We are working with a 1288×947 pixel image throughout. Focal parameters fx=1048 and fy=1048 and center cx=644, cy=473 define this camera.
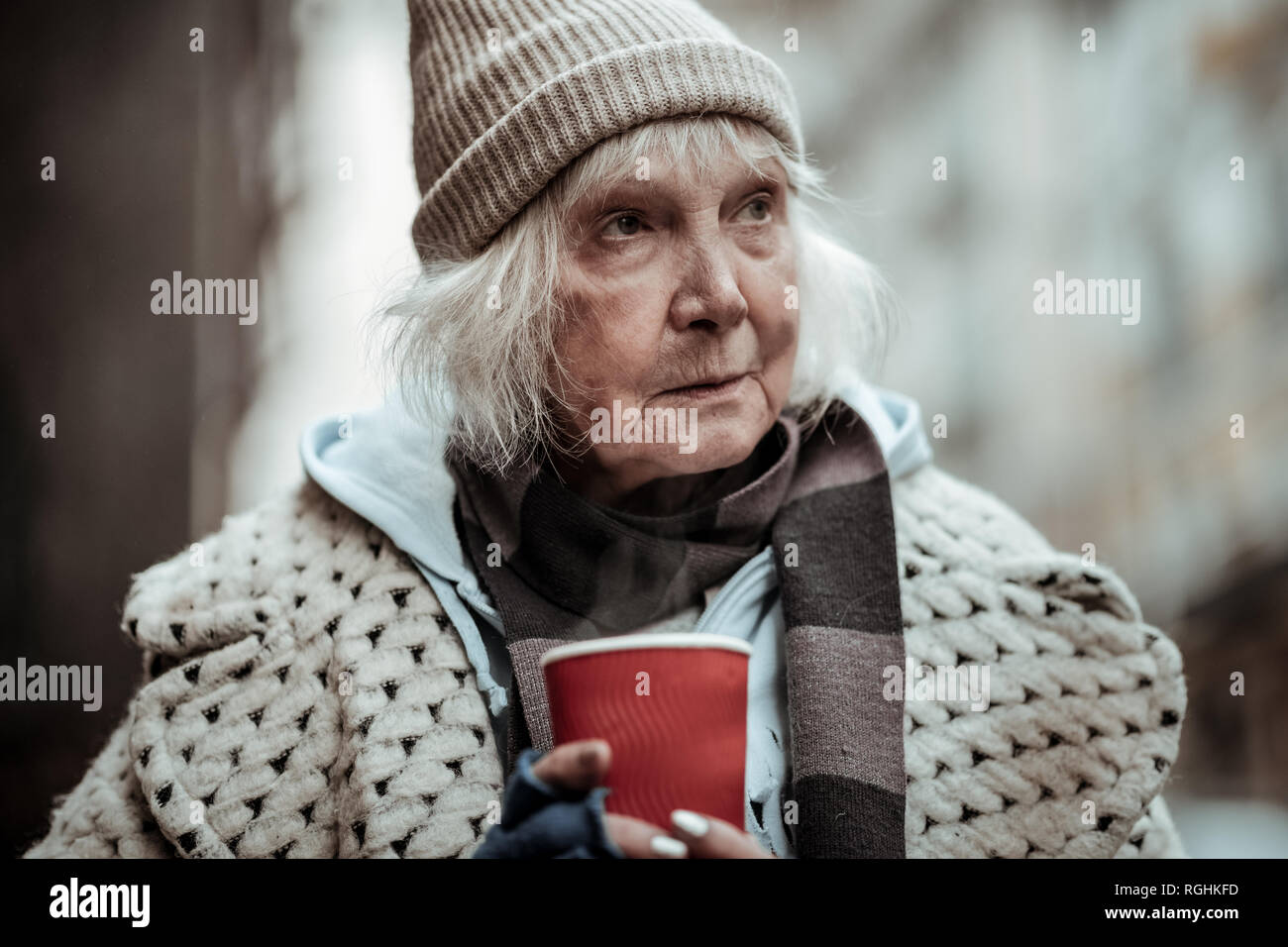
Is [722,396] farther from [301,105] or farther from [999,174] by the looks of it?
[301,105]

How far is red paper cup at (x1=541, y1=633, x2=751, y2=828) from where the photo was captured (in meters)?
0.76

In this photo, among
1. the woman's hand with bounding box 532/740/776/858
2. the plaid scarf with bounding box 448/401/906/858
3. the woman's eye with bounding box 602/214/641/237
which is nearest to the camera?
the woman's hand with bounding box 532/740/776/858

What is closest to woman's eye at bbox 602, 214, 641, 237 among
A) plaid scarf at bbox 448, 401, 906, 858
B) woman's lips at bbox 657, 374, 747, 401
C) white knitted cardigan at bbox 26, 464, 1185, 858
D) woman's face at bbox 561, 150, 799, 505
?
woman's face at bbox 561, 150, 799, 505

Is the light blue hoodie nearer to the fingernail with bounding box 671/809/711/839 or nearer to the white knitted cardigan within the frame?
the white knitted cardigan

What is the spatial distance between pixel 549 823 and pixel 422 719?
411 mm

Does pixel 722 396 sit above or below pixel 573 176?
below

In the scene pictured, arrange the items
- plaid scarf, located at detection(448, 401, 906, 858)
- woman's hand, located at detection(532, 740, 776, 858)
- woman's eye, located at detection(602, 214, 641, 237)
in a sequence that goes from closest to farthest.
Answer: woman's hand, located at detection(532, 740, 776, 858)
plaid scarf, located at detection(448, 401, 906, 858)
woman's eye, located at detection(602, 214, 641, 237)

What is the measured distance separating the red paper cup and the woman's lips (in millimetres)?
411

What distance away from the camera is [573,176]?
1154mm

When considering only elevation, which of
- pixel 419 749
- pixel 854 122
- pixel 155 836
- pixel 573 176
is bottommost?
pixel 155 836

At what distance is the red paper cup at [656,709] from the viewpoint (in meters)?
0.76

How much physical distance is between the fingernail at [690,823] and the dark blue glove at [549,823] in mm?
46

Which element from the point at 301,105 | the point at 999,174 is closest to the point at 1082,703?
the point at 999,174

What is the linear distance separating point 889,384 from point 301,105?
0.90 meters
